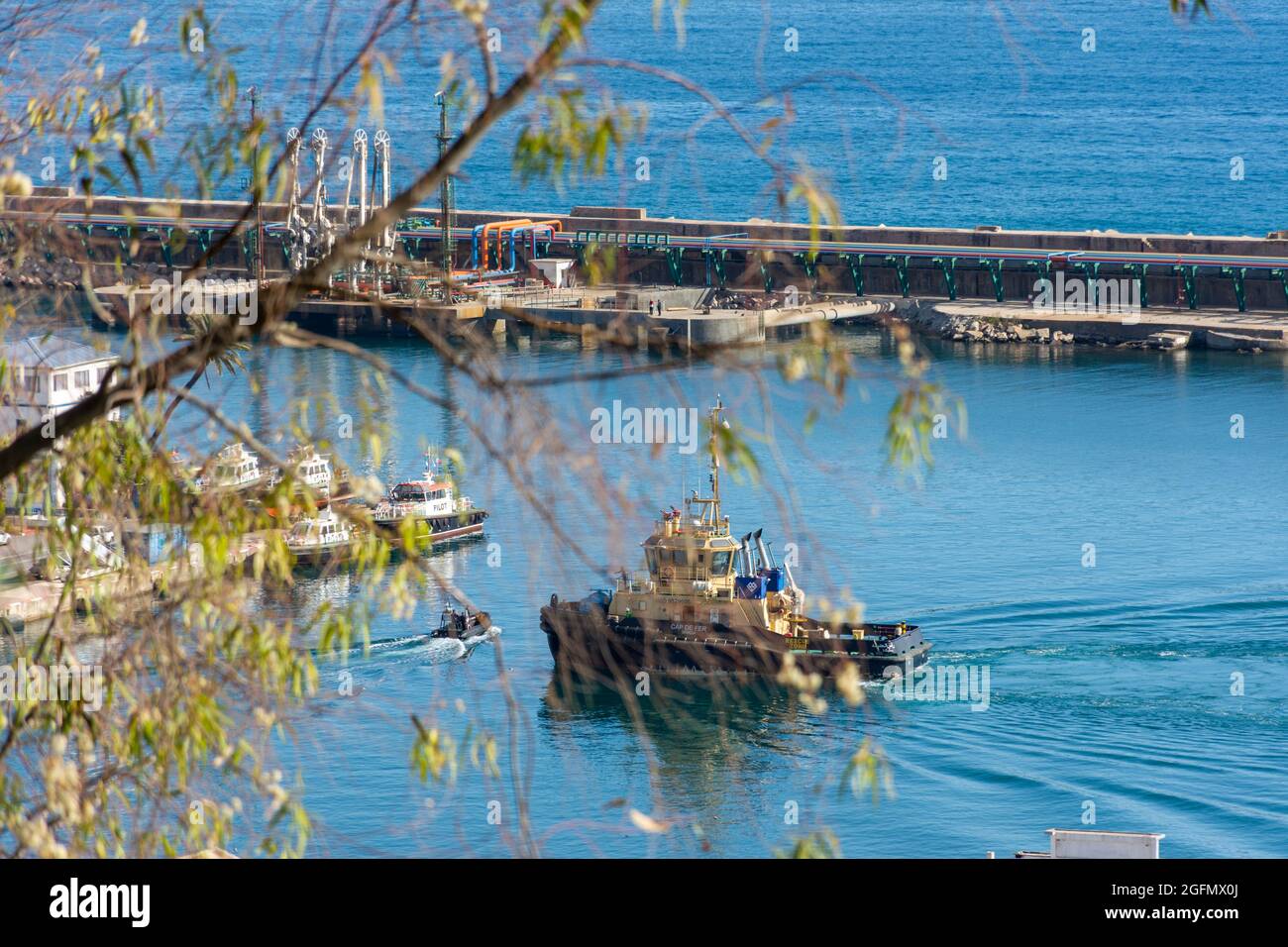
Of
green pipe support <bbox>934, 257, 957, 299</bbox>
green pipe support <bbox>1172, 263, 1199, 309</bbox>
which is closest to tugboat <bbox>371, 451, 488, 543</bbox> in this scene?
green pipe support <bbox>934, 257, 957, 299</bbox>

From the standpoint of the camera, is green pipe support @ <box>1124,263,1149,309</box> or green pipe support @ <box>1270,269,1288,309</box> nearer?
green pipe support @ <box>1270,269,1288,309</box>

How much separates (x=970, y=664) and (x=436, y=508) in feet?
49.9

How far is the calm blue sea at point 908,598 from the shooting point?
7.00 meters

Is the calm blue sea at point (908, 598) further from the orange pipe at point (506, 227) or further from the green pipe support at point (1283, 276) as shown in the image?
the orange pipe at point (506, 227)

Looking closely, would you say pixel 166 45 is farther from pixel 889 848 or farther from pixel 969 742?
pixel 969 742

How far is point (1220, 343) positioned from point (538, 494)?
183 feet

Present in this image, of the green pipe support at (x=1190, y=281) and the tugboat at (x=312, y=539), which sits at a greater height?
the green pipe support at (x=1190, y=281)

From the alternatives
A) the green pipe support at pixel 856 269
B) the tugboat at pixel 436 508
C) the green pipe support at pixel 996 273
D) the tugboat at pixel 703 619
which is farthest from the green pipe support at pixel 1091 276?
the tugboat at pixel 703 619

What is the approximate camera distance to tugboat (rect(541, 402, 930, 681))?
31422 millimetres

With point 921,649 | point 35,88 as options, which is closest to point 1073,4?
point 921,649

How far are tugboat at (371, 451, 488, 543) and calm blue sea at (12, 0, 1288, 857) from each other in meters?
0.59

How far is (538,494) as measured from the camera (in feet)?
18.5

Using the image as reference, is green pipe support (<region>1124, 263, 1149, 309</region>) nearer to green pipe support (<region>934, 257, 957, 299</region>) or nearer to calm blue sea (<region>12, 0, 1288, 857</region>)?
green pipe support (<region>934, 257, 957, 299</region>)

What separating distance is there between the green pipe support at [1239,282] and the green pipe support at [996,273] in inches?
284
